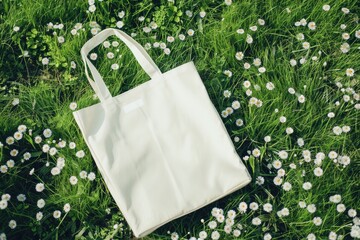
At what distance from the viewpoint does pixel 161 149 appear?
6.82 feet

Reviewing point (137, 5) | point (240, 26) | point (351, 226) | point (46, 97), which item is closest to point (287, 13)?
point (240, 26)

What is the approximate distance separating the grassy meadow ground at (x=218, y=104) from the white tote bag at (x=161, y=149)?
16 cm

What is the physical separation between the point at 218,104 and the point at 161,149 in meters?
0.44

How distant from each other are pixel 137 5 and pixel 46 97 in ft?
2.23

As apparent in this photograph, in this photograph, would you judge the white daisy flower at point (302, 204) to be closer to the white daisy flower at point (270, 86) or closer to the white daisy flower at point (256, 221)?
the white daisy flower at point (256, 221)

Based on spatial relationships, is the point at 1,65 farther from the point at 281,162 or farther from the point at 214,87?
the point at 281,162

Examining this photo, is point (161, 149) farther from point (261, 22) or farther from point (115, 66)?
point (261, 22)

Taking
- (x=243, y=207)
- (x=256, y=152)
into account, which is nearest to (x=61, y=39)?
(x=256, y=152)

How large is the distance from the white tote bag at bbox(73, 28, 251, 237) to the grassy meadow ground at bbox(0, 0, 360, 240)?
0.51ft

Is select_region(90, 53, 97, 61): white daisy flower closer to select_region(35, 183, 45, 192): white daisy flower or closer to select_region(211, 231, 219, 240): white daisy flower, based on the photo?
select_region(35, 183, 45, 192): white daisy flower

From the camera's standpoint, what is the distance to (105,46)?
2451 mm

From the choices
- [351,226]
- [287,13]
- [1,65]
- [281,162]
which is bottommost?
[351,226]

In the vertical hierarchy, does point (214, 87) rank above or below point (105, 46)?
below

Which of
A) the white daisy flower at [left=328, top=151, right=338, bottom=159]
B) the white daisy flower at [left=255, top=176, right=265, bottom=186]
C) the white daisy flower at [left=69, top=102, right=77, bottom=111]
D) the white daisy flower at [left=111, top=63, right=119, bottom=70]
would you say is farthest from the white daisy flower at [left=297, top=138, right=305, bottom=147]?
the white daisy flower at [left=69, top=102, right=77, bottom=111]
